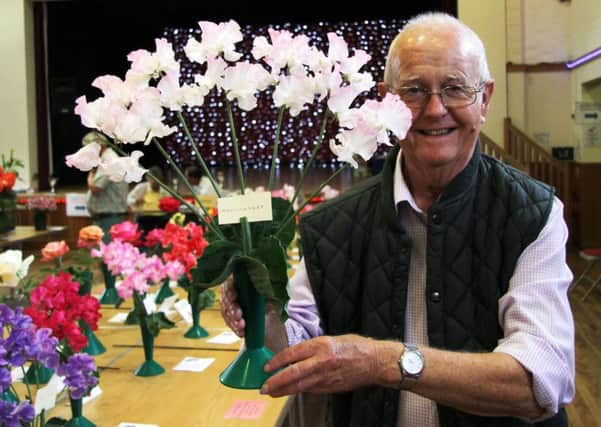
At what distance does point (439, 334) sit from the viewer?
4.44 ft

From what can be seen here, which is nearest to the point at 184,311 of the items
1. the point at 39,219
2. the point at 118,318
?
the point at 118,318

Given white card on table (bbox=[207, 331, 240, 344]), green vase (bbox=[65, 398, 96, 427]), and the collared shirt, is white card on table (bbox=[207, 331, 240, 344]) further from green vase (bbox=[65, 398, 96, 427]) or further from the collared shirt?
the collared shirt

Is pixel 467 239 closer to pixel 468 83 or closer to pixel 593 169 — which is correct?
pixel 468 83

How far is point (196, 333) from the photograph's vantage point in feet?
8.96

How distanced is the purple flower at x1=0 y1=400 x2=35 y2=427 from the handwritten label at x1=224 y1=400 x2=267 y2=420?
0.82 m

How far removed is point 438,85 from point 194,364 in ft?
4.80

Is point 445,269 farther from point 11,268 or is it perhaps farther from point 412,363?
point 11,268

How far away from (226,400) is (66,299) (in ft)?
1.96

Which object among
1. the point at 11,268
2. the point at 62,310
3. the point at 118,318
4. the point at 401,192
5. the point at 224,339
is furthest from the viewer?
the point at 118,318

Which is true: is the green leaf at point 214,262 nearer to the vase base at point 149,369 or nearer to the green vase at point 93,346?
the vase base at point 149,369

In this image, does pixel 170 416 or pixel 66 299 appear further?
pixel 170 416

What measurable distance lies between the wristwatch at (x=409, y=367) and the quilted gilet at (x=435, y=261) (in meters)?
0.27

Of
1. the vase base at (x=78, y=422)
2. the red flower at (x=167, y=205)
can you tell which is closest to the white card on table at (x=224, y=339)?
the vase base at (x=78, y=422)

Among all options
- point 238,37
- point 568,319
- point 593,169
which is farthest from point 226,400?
point 593,169
